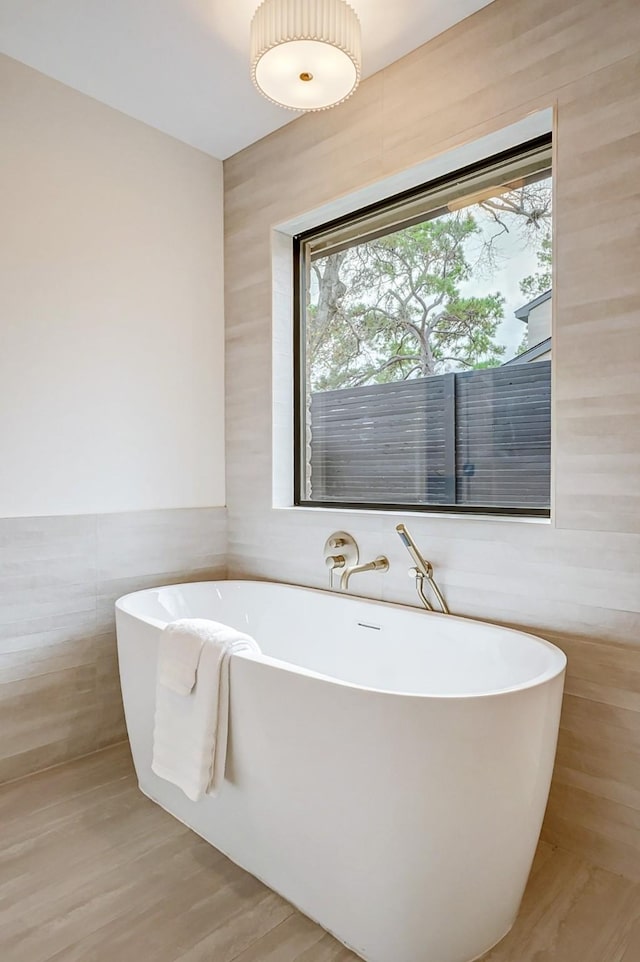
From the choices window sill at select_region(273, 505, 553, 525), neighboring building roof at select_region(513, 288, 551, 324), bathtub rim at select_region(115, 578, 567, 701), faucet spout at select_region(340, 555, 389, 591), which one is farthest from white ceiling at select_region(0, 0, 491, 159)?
bathtub rim at select_region(115, 578, 567, 701)

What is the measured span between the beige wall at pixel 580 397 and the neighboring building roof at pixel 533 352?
24cm

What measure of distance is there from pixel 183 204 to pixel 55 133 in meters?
0.61

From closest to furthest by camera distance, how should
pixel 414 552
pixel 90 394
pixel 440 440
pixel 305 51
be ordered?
pixel 305 51
pixel 414 552
pixel 440 440
pixel 90 394

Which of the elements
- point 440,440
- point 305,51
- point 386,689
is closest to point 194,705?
point 386,689

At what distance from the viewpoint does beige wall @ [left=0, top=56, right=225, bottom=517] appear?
7.50ft

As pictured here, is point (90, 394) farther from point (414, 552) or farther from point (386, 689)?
point (386, 689)

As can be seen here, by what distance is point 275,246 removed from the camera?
2805 mm

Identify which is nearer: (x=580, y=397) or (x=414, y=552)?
(x=580, y=397)

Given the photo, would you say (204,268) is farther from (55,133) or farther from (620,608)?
(620,608)

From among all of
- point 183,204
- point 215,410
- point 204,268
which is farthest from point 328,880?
point 183,204

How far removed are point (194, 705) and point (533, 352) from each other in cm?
161

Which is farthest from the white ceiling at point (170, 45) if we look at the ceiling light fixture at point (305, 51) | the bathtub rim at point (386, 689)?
the bathtub rim at point (386, 689)

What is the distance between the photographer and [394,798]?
4.26 ft

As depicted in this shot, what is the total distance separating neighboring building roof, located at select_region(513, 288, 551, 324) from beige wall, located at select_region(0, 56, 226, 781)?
1484 mm
